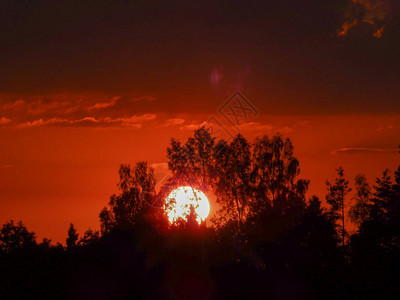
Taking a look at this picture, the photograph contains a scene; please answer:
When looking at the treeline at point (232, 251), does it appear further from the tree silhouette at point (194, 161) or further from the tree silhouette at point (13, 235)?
the tree silhouette at point (13, 235)

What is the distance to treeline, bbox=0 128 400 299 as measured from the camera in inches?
1860

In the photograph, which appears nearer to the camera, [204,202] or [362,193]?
[204,202]

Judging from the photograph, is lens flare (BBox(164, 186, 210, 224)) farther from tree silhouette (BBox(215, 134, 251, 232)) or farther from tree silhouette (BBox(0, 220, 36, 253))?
tree silhouette (BBox(0, 220, 36, 253))

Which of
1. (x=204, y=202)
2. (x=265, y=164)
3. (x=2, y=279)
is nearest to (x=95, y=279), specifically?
(x=2, y=279)

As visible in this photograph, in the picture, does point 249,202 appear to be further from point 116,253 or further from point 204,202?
point 116,253

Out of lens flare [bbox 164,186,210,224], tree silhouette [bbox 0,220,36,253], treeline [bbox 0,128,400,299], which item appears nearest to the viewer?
treeline [bbox 0,128,400,299]

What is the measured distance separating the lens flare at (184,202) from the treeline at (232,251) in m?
1.48

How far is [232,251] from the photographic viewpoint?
54.3 metres

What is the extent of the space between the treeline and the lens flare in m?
1.48

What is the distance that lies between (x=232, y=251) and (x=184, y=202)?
1465 centimetres

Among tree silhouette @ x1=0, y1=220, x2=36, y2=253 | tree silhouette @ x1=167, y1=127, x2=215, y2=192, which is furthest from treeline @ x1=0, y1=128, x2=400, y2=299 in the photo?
tree silhouette @ x1=0, y1=220, x2=36, y2=253

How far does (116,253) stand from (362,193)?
4349 cm

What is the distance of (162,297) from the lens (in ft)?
155

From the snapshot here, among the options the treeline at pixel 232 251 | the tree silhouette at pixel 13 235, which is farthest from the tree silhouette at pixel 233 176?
the tree silhouette at pixel 13 235
